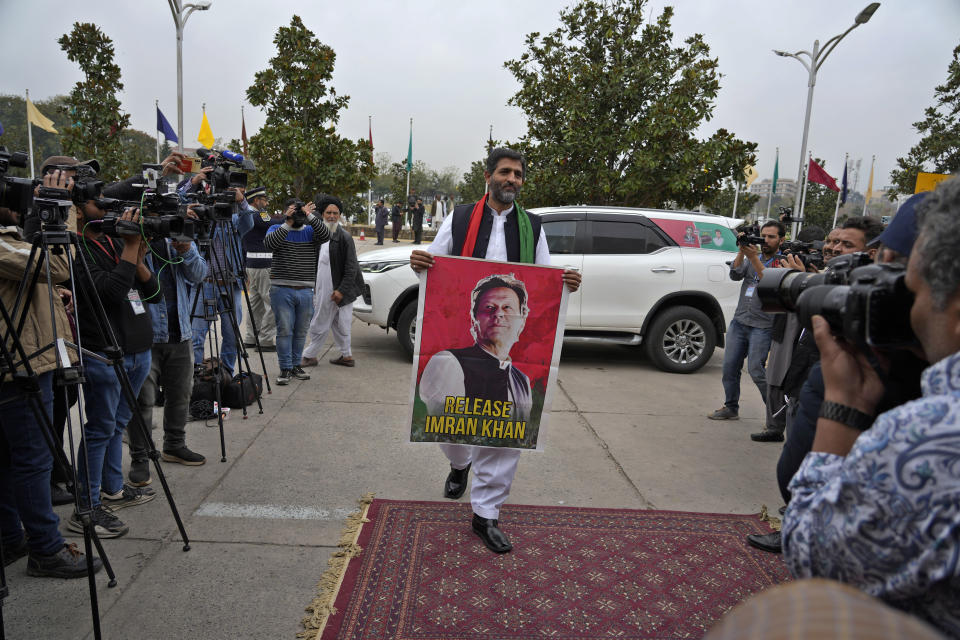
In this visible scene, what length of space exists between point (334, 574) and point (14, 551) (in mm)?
1637

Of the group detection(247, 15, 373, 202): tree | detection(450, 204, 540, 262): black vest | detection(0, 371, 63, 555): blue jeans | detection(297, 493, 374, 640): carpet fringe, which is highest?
detection(247, 15, 373, 202): tree

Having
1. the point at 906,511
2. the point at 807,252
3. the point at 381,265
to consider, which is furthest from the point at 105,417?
the point at 807,252

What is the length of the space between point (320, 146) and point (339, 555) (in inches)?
362

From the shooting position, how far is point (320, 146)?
36.2ft

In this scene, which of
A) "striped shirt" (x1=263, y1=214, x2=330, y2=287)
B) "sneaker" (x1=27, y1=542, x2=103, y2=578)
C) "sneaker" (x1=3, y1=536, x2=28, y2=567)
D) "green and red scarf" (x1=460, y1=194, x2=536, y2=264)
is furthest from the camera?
"striped shirt" (x1=263, y1=214, x2=330, y2=287)

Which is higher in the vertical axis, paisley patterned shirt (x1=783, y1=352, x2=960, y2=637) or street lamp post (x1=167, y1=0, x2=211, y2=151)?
street lamp post (x1=167, y1=0, x2=211, y2=151)

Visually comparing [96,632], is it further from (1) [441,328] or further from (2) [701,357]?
(2) [701,357]

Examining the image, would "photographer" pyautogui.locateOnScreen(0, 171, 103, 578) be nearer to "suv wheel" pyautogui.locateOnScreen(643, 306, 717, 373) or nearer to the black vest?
the black vest

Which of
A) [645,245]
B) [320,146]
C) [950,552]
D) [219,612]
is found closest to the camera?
[950,552]

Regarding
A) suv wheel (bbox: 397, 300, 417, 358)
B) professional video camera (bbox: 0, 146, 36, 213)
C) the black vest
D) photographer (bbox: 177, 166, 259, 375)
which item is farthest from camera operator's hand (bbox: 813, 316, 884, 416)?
suv wheel (bbox: 397, 300, 417, 358)

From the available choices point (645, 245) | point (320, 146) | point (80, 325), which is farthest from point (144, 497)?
point (320, 146)

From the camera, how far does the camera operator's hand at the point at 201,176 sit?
448cm

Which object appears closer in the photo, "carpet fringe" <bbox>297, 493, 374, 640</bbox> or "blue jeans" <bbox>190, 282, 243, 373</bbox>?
"carpet fringe" <bbox>297, 493, 374, 640</bbox>

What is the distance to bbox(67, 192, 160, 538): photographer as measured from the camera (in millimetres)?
3207
